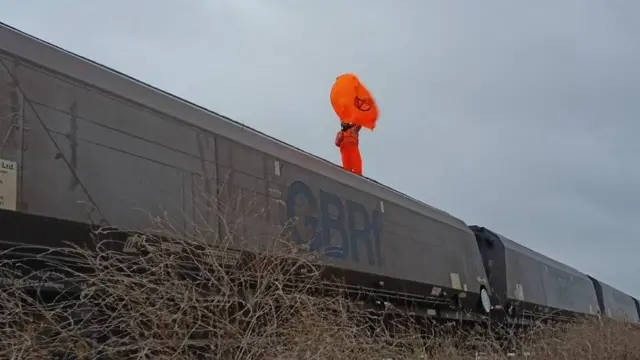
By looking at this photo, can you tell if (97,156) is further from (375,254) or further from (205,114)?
(375,254)

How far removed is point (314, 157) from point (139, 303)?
362 cm

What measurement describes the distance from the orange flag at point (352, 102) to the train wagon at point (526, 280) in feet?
13.4

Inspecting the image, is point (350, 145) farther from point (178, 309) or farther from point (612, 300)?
point (612, 300)

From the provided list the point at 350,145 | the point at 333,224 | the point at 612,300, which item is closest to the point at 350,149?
the point at 350,145

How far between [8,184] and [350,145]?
6.25 m

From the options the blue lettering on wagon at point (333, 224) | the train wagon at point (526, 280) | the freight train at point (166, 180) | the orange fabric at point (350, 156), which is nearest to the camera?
the freight train at point (166, 180)

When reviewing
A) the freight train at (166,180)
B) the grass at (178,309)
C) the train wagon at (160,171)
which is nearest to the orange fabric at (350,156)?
the freight train at (166,180)

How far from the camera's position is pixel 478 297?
1067 cm

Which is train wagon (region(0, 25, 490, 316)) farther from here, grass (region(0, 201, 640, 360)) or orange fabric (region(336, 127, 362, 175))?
orange fabric (region(336, 127, 362, 175))

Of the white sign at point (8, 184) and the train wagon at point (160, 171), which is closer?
the white sign at point (8, 184)

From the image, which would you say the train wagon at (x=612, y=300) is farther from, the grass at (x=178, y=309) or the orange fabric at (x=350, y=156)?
the grass at (x=178, y=309)

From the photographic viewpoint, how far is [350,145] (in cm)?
952

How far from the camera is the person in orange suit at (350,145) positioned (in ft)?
31.0

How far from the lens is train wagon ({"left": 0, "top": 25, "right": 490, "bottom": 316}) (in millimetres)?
3914
